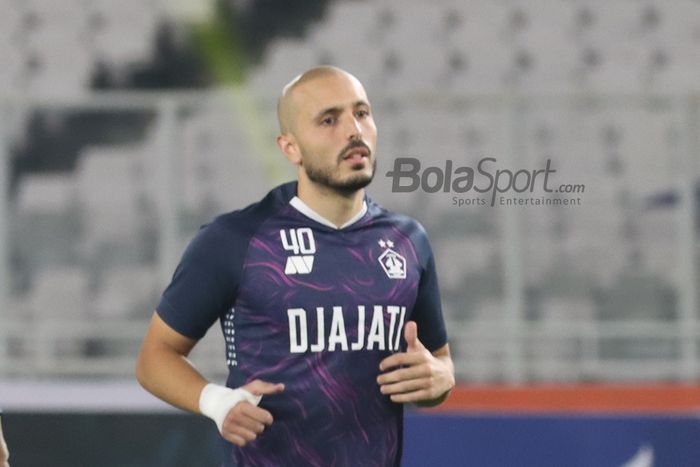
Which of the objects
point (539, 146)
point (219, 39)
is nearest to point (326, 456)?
point (539, 146)

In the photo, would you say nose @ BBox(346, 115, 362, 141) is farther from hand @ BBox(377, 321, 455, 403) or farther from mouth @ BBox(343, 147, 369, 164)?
hand @ BBox(377, 321, 455, 403)

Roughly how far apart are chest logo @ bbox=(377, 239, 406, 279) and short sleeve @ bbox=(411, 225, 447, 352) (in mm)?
88

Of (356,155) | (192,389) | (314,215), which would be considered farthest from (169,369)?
(356,155)

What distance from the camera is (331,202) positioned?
356cm

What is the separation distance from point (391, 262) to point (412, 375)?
1.27 ft

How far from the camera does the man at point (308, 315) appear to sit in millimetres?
3416

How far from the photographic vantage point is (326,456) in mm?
3420

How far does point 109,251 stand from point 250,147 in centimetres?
77

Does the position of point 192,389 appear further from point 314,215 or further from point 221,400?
point 314,215

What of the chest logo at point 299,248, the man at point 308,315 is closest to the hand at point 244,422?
the man at point 308,315

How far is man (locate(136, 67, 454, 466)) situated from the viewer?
3416mm

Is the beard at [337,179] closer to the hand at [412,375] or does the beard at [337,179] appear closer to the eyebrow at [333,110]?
the eyebrow at [333,110]

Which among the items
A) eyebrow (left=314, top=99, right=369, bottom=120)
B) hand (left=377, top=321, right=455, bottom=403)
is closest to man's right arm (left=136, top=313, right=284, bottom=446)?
hand (left=377, top=321, right=455, bottom=403)

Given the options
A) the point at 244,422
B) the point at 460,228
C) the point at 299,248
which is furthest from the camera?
the point at 460,228
